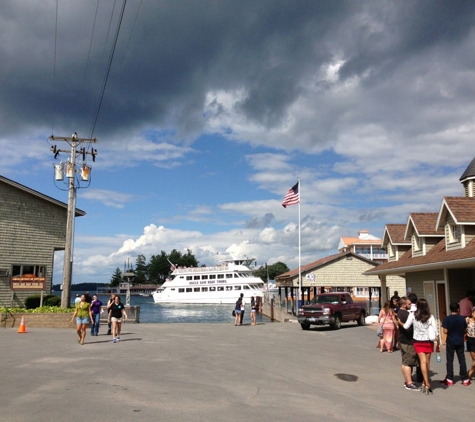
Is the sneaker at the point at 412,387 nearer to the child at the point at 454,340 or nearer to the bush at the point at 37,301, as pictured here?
the child at the point at 454,340

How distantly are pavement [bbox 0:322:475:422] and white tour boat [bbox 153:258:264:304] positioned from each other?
5758 cm

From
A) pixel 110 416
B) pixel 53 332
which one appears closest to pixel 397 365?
pixel 110 416

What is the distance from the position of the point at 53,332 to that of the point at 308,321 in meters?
11.6

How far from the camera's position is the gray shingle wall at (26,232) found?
26.6m

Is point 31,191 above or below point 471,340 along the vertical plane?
above

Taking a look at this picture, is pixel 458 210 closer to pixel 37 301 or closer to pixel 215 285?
pixel 37 301

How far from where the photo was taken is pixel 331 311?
23297 mm

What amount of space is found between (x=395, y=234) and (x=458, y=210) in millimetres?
8044

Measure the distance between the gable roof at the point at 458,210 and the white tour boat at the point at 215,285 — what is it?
53743mm

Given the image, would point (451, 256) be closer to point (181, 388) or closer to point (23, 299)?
point (181, 388)

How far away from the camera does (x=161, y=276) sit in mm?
162125

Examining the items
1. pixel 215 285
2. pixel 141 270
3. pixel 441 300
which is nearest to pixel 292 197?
pixel 441 300

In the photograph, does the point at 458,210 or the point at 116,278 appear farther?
the point at 116,278

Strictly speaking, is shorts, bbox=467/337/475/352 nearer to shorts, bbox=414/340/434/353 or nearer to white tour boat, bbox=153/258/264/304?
shorts, bbox=414/340/434/353
